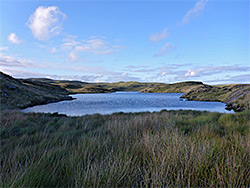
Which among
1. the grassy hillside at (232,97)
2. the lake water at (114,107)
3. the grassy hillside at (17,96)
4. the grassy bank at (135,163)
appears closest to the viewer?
the grassy bank at (135,163)

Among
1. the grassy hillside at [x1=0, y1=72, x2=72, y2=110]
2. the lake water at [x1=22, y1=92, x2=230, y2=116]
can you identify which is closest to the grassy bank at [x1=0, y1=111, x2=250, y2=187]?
the lake water at [x1=22, y1=92, x2=230, y2=116]

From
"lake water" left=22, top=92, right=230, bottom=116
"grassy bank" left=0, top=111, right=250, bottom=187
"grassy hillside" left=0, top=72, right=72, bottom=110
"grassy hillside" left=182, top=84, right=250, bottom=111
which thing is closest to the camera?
"grassy bank" left=0, top=111, right=250, bottom=187

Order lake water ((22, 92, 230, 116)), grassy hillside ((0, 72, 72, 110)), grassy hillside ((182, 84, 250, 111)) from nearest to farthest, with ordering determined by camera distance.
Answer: grassy hillside ((182, 84, 250, 111)) < lake water ((22, 92, 230, 116)) < grassy hillside ((0, 72, 72, 110))

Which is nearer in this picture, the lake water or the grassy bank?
the grassy bank

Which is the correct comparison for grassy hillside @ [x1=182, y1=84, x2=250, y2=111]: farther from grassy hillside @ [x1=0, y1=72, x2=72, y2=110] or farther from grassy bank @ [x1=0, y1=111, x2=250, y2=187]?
grassy hillside @ [x1=0, y1=72, x2=72, y2=110]

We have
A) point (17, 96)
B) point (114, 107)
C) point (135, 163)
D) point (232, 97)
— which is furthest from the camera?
point (232, 97)

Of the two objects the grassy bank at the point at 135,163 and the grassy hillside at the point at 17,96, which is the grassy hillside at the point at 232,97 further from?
the grassy hillside at the point at 17,96

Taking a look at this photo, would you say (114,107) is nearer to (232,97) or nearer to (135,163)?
(135,163)

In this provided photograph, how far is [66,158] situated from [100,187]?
1.22 metres

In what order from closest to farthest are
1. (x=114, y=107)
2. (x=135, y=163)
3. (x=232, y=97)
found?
(x=135, y=163), (x=114, y=107), (x=232, y=97)

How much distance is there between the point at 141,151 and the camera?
2850 millimetres

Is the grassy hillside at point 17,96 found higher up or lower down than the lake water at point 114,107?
higher up

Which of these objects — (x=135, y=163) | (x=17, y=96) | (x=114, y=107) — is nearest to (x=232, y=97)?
(x=114, y=107)

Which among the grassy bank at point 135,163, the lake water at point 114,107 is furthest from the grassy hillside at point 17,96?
the grassy bank at point 135,163
